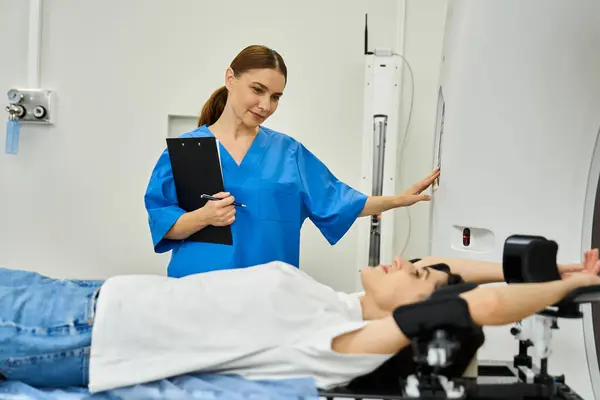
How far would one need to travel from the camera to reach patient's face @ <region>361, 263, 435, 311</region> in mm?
1183

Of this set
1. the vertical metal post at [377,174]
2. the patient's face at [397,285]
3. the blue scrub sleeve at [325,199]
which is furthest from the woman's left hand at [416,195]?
the patient's face at [397,285]

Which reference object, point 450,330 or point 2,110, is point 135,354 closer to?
point 450,330

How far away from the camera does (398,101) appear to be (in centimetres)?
214

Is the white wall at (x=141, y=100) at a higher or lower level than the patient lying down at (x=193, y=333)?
higher

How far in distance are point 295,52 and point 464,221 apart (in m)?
1.21

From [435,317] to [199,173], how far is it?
0.90 metres

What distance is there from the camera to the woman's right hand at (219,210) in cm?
152

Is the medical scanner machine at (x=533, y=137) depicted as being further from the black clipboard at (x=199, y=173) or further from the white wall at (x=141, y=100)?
the white wall at (x=141, y=100)

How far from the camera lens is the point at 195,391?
3.41 feet

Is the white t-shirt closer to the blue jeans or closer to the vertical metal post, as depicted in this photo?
the blue jeans

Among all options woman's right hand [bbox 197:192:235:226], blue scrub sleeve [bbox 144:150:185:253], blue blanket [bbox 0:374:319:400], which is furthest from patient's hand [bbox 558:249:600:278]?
blue scrub sleeve [bbox 144:150:185:253]

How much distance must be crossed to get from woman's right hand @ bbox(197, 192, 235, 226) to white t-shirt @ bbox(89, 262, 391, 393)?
40 centimetres

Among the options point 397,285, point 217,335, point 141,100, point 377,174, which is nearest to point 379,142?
point 377,174

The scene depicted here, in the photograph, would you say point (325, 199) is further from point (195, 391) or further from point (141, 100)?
point (141, 100)
